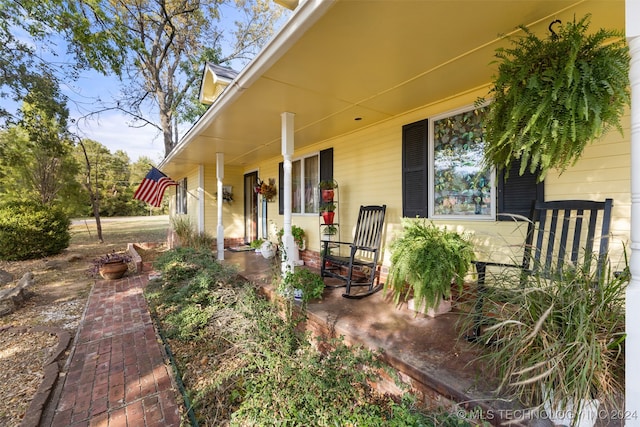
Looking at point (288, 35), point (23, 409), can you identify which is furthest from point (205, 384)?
point (288, 35)

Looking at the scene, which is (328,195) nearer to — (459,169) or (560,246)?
(459,169)

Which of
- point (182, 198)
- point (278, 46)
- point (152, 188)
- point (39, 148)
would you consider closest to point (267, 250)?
point (152, 188)

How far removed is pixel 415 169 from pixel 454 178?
0.49 metres

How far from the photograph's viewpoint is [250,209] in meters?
8.29

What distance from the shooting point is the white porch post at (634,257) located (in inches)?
45.9

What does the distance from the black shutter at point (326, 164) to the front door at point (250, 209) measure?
3.22 meters

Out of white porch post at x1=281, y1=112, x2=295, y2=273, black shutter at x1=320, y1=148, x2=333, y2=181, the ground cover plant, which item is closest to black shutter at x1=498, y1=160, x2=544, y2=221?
the ground cover plant

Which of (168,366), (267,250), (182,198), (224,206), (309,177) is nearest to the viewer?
(168,366)

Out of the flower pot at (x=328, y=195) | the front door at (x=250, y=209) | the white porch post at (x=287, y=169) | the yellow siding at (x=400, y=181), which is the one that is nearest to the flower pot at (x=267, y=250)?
the yellow siding at (x=400, y=181)

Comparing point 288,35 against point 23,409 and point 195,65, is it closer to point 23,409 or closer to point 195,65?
point 23,409

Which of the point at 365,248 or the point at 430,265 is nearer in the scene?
the point at 430,265

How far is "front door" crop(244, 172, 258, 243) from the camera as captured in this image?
8.02 m

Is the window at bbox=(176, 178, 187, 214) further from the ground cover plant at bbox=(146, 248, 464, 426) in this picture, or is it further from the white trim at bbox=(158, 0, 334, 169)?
the white trim at bbox=(158, 0, 334, 169)

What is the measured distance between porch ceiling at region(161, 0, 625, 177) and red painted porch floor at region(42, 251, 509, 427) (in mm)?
2011
